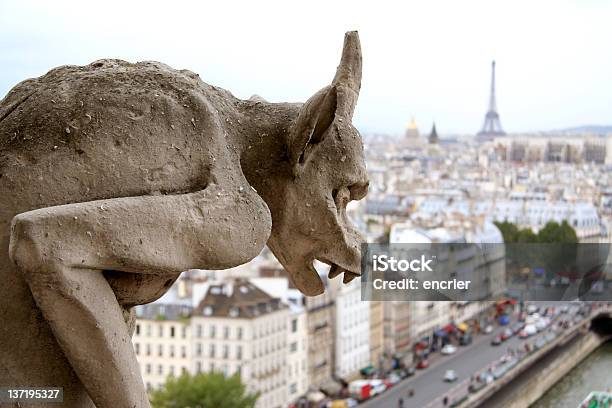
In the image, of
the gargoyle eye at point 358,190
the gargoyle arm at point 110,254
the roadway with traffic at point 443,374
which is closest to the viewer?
the gargoyle arm at point 110,254

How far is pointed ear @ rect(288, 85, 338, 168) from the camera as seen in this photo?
3.83ft

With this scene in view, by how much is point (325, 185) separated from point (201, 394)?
42.8ft

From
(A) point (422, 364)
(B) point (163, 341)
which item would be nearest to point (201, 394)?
(B) point (163, 341)

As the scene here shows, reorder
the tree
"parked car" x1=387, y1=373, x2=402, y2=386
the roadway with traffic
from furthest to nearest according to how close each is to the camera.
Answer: "parked car" x1=387, y1=373, x2=402, y2=386
the roadway with traffic
the tree

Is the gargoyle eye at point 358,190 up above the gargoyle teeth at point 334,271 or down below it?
above

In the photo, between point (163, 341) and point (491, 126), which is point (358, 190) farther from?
point (491, 126)

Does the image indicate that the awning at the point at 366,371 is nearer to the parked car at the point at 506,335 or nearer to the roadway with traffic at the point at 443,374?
the roadway with traffic at the point at 443,374

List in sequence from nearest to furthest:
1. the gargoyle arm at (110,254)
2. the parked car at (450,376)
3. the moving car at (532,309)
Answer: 1. the gargoyle arm at (110,254)
2. the parked car at (450,376)
3. the moving car at (532,309)

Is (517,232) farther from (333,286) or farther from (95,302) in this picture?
(95,302)

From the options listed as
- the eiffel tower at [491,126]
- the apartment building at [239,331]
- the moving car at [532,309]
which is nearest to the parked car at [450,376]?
the apartment building at [239,331]

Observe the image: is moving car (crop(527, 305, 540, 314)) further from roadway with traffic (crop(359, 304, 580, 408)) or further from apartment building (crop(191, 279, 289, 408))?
apartment building (crop(191, 279, 289, 408))

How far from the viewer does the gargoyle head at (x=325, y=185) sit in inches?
47.2

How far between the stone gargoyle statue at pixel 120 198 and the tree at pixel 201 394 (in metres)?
12.8

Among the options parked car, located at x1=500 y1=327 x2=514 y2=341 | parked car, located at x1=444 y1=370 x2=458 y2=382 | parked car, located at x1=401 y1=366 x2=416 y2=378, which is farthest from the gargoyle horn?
parked car, located at x1=500 y1=327 x2=514 y2=341
